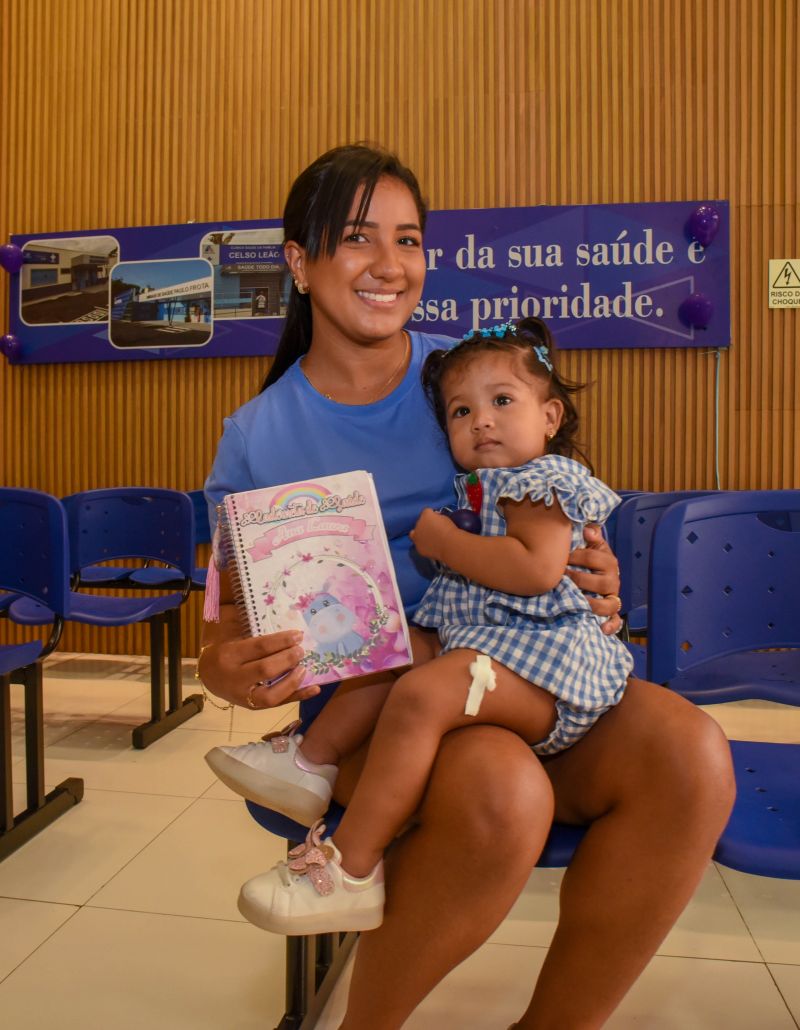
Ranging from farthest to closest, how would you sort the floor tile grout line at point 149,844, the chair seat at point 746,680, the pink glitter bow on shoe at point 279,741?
the floor tile grout line at point 149,844 < the chair seat at point 746,680 < the pink glitter bow on shoe at point 279,741

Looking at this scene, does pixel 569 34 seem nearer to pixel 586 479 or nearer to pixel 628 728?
pixel 586 479

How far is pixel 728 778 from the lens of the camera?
1203mm

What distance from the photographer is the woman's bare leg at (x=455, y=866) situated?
3.80 feet

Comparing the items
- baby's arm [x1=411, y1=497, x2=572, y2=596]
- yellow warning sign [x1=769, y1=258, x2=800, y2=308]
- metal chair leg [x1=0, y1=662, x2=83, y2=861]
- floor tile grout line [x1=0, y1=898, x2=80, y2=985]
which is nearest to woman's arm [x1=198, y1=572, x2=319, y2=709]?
baby's arm [x1=411, y1=497, x2=572, y2=596]

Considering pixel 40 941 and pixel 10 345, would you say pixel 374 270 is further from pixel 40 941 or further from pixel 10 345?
pixel 10 345

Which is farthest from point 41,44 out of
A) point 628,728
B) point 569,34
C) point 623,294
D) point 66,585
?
point 628,728

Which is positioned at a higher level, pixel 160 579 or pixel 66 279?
pixel 66 279

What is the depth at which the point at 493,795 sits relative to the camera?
1.16m

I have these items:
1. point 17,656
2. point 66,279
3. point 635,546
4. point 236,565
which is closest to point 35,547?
point 17,656

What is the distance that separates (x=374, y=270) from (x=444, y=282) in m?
3.38

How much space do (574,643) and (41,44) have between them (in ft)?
18.4

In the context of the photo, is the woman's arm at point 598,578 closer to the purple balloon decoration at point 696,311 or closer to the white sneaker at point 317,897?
the white sneaker at point 317,897

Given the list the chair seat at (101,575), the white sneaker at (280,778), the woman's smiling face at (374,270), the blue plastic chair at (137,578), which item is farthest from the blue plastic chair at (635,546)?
the chair seat at (101,575)

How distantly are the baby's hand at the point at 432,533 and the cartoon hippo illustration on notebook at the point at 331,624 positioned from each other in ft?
0.61
